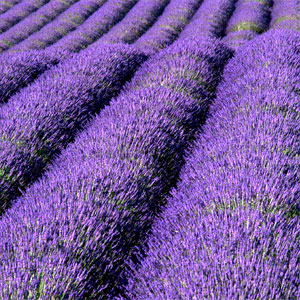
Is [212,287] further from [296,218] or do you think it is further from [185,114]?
[185,114]

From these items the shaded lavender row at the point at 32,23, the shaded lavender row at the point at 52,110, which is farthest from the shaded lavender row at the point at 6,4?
the shaded lavender row at the point at 52,110

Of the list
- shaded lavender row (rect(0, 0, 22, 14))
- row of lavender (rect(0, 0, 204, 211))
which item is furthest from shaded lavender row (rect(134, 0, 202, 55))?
shaded lavender row (rect(0, 0, 22, 14))

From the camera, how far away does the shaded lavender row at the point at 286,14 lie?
23.3ft

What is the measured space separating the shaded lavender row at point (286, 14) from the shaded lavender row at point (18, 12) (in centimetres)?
761

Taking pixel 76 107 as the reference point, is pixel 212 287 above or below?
above

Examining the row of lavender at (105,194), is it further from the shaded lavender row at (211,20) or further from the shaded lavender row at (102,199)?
the shaded lavender row at (211,20)

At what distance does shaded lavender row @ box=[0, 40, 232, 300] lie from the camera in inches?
74.0

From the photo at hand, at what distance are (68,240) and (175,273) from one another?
27.5 inches

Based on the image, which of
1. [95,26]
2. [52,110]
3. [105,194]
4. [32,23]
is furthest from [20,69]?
[32,23]

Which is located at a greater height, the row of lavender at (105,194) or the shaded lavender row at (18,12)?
the row of lavender at (105,194)

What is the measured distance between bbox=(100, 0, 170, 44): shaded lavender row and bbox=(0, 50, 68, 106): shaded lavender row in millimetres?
2488

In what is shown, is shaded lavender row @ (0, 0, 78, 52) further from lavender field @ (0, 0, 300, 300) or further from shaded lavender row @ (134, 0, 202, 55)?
lavender field @ (0, 0, 300, 300)

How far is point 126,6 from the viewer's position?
1043 cm

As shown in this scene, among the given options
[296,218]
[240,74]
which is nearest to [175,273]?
[296,218]
